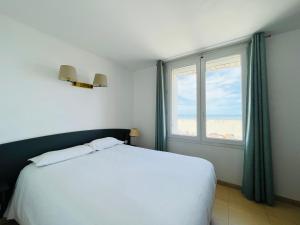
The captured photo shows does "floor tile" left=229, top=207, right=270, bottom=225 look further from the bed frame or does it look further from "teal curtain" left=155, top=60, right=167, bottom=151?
the bed frame

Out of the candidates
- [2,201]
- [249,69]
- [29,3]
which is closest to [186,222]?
[2,201]

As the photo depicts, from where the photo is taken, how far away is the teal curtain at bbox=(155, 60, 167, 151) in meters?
3.07

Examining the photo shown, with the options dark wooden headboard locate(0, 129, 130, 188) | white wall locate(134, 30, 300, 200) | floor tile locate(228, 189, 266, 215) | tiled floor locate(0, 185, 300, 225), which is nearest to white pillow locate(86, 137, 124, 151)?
dark wooden headboard locate(0, 129, 130, 188)

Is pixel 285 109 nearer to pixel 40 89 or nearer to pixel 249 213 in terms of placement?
pixel 249 213

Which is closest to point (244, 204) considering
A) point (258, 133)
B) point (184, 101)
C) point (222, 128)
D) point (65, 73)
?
point (258, 133)

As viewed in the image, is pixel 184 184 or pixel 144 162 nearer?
pixel 184 184

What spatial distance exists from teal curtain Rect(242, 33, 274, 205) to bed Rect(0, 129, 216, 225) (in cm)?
95

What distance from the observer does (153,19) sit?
180 cm

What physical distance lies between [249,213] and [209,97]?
1.89 meters

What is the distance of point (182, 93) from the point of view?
3.08 m

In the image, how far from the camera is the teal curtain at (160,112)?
3.07 metres

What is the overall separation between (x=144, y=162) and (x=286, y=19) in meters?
2.70

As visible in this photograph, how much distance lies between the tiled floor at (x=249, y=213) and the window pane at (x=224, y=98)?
1010mm

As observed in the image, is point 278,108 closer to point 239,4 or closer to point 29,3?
point 239,4
